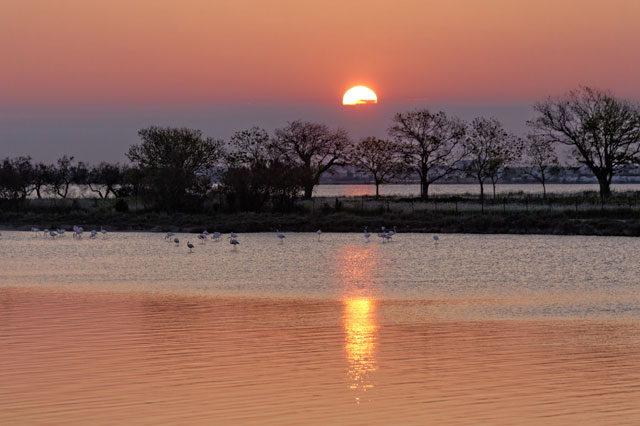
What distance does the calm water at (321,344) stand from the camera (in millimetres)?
10914

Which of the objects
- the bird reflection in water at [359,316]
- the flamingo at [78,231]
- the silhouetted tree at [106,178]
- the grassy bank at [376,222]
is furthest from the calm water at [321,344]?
the silhouetted tree at [106,178]

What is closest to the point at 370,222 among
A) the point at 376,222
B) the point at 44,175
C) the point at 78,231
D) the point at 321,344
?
the point at 376,222

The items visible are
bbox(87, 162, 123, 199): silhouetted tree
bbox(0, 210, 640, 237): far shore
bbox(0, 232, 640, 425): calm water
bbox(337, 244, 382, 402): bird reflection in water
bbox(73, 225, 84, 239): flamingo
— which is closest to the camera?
bbox(0, 232, 640, 425): calm water

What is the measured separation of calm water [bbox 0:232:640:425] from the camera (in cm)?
1091

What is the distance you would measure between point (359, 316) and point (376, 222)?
3899cm

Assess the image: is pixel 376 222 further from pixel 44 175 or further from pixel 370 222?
pixel 44 175

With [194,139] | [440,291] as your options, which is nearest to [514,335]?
[440,291]

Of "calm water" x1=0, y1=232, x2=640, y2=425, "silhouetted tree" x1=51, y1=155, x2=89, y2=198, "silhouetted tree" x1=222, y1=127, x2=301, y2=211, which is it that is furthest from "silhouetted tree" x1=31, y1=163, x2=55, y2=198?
"calm water" x1=0, y1=232, x2=640, y2=425

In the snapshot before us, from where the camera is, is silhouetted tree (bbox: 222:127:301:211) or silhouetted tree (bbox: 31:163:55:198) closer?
silhouetted tree (bbox: 222:127:301:211)

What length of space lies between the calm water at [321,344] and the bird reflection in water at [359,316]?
50mm

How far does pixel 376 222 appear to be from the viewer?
57969mm

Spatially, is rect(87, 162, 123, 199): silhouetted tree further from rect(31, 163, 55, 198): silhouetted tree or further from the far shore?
the far shore

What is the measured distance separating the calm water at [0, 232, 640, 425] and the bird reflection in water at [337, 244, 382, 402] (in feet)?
0.16

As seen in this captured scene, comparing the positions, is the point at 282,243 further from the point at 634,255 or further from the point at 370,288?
the point at 370,288
